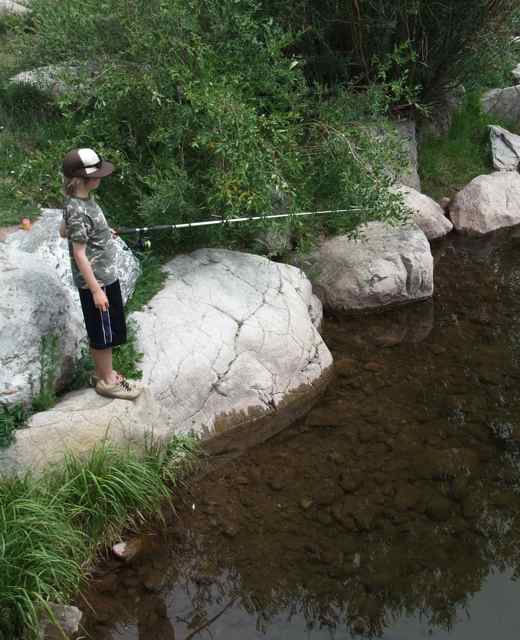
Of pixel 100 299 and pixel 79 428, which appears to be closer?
pixel 100 299

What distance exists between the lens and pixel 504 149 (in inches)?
493

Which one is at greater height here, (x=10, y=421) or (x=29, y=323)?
(x=29, y=323)

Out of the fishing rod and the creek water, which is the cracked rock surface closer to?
the fishing rod

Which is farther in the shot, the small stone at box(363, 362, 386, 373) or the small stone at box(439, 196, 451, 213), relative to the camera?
the small stone at box(439, 196, 451, 213)

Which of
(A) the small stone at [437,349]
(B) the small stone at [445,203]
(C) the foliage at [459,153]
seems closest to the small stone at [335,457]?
(A) the small stone at [437,349]

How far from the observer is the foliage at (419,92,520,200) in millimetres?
11875

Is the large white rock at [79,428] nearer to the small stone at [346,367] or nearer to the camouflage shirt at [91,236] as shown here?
the camouflage shirt at [91,236]

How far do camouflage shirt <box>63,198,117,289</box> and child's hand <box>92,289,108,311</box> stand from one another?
22 centimetres

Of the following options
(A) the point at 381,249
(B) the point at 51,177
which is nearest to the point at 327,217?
(A) the point at 381,249

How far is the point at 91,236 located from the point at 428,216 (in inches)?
258

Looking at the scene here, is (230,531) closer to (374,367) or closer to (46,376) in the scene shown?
(46,376)

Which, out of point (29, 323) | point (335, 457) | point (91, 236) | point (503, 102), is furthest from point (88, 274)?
point (503, 102)

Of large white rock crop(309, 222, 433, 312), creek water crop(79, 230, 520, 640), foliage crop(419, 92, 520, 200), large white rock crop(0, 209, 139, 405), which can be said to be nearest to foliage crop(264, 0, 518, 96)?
foliage crop(419, 92, 520, 200)

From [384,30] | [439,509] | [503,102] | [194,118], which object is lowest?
[439,509]
